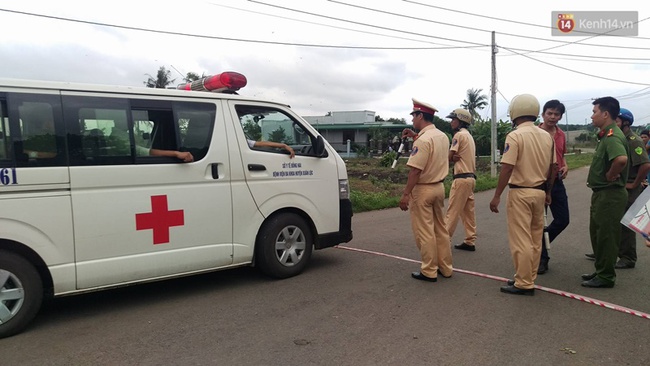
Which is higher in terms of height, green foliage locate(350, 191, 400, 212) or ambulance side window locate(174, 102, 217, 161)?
ambulance side window locate(174, 102, 217, 161)

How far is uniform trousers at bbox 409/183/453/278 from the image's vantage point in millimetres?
4746

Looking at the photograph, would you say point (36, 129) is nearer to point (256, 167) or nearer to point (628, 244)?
point (256, 167)

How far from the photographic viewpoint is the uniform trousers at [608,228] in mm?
4387

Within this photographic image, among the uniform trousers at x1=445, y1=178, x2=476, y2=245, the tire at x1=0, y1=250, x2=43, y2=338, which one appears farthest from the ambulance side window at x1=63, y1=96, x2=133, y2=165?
the uniform trousers at x1=445, y1=178, x2=476, y2=245

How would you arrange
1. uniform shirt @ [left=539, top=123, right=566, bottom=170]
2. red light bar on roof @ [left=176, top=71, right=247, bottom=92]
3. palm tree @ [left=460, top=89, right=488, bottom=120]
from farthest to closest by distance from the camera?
1. palm tree @ [left=460, top=89, right=488, bottom=120]
2. uniform shirt @ [left=539, top=123, right=566, bottom=170]
3. red light bar on roof @ [left=176, top=71, right=247, bottom=92]

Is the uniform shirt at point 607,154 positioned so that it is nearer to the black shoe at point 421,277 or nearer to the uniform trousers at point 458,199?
the uniform trousers at point 458,199

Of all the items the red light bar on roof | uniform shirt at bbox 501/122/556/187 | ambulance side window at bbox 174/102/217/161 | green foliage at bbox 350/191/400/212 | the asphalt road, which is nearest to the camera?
the asphalt road

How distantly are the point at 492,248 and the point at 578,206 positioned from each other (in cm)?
553

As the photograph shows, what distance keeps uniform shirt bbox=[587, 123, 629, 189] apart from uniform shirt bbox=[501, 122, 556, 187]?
670mm

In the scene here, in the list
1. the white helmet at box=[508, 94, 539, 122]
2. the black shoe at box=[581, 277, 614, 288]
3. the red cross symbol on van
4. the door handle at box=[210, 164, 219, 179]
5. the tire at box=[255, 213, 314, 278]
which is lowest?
the black shoe at box=[581, 277, 614, 288]

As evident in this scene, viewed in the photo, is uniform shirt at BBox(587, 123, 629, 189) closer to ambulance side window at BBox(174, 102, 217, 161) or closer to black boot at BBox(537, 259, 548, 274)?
black boot at BBox(537, 259, 548, 274)

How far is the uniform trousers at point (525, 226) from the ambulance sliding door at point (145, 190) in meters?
Answer: 2.84

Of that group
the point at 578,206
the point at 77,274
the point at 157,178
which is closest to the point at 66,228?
the point at 77,274

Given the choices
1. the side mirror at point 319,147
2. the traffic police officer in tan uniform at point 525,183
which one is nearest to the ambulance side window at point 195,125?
the side mirror at point 319,147
